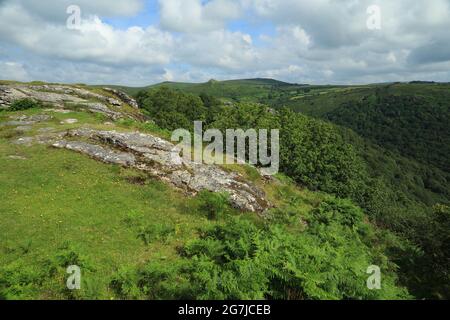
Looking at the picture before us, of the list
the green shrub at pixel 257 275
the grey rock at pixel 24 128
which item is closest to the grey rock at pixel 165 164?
the grey rock at pixel 24 128

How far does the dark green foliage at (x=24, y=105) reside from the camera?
141 feet

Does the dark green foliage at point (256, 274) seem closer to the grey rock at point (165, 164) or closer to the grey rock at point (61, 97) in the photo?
the grey rock at point (165, 164)

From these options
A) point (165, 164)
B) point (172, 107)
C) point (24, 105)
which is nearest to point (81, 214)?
point (165, 164)

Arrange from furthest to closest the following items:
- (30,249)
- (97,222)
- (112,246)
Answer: (97,222) < (112,246) < (30,249)

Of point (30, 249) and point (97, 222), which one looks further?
point (97, 222)

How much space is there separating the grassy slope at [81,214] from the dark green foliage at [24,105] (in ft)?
55.9

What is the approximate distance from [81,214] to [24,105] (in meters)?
31.4

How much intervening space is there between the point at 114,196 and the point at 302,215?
12419mm

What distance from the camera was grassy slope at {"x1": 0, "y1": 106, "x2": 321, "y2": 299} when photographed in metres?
14.0

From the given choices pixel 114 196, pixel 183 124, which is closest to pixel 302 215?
pixel 114 196

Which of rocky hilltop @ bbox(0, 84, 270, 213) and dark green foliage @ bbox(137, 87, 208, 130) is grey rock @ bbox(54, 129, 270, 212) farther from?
dark green foliage @ bbox(137, 87, 208, 130)

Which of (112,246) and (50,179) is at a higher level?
(50,179)
